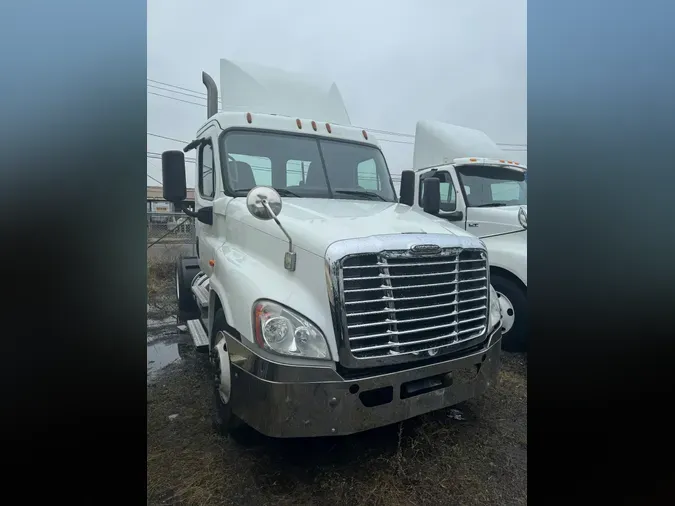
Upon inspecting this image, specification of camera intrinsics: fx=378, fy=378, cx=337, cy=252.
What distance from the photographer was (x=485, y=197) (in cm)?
548

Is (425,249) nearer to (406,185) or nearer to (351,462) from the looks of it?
(351,462)

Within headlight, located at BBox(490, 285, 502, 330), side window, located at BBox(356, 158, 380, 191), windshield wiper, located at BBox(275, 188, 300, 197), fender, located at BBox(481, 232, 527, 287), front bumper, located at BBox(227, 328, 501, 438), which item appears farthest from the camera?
fender, located at BBox(481, 232, 527, 287)

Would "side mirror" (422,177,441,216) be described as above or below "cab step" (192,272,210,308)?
above

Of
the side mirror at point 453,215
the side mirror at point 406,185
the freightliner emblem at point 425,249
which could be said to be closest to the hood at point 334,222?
the freightliner emblem at point 425,249

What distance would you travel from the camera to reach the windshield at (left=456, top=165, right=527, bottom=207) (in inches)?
215

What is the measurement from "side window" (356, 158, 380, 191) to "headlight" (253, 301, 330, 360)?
81.6 inches

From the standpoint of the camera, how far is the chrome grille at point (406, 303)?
2279mm

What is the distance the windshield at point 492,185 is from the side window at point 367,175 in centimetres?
192

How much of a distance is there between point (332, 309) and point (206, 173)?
8.49 feet

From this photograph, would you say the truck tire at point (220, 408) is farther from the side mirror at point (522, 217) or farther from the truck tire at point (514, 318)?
the side mirror at point (522, 217)

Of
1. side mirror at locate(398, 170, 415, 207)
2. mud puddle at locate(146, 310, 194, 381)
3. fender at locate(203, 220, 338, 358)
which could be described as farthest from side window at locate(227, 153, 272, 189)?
mud puddle at locate(146, 310, 194, 381)

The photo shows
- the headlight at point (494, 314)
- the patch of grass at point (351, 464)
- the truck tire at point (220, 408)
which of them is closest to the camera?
the patch of grass at point (351, 464)

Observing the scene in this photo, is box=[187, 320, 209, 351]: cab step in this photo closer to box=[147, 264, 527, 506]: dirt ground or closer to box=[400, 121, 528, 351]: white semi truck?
box=[147, 264, 527, 506]: dirt ground
